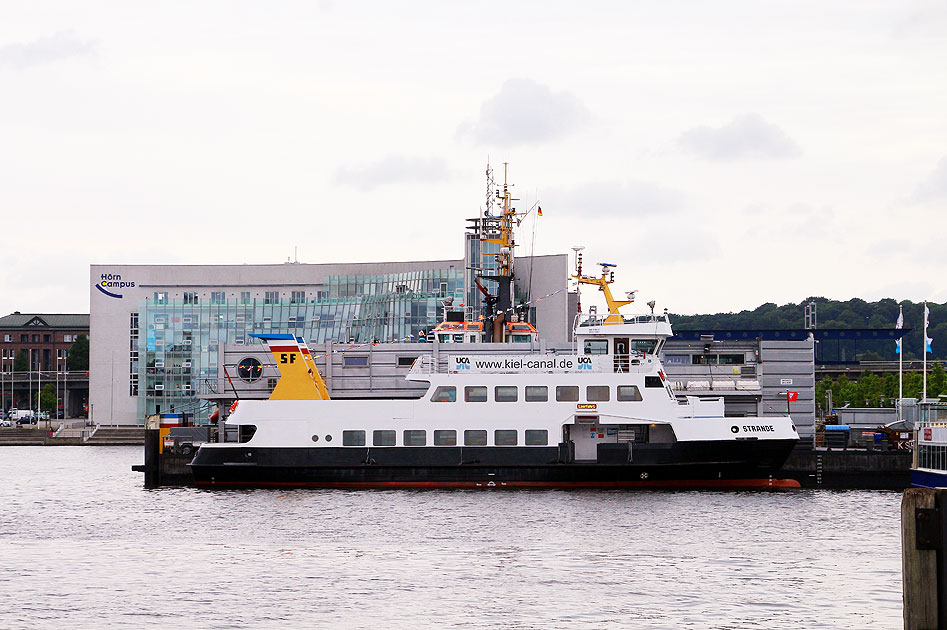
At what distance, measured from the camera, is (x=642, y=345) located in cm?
5519

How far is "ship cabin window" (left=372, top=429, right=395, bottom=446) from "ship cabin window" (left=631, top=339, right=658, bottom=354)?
10902mm

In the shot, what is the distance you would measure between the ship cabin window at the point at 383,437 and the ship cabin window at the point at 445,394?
7.38 ft

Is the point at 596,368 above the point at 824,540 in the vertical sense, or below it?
above

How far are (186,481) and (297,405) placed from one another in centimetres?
859

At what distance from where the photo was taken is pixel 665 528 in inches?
1578

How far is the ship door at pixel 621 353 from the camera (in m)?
54.7

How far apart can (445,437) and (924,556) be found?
3751 cm

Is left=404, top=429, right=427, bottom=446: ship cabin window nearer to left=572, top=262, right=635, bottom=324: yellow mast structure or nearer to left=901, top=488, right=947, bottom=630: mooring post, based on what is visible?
left=572, top=262, right=635, bottom=324: yellow mast structure

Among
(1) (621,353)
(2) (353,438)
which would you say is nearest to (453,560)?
(2) (353,438)

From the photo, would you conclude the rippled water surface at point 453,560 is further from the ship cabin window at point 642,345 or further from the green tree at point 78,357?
the green tree at point 78,357

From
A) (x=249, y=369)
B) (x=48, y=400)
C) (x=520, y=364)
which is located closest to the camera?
(x=520, y=364)

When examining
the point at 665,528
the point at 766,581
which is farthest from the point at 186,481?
the point at 766,581

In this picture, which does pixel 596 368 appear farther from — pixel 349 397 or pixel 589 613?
pixel 589 613

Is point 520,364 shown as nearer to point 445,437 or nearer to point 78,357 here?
point 445,437
